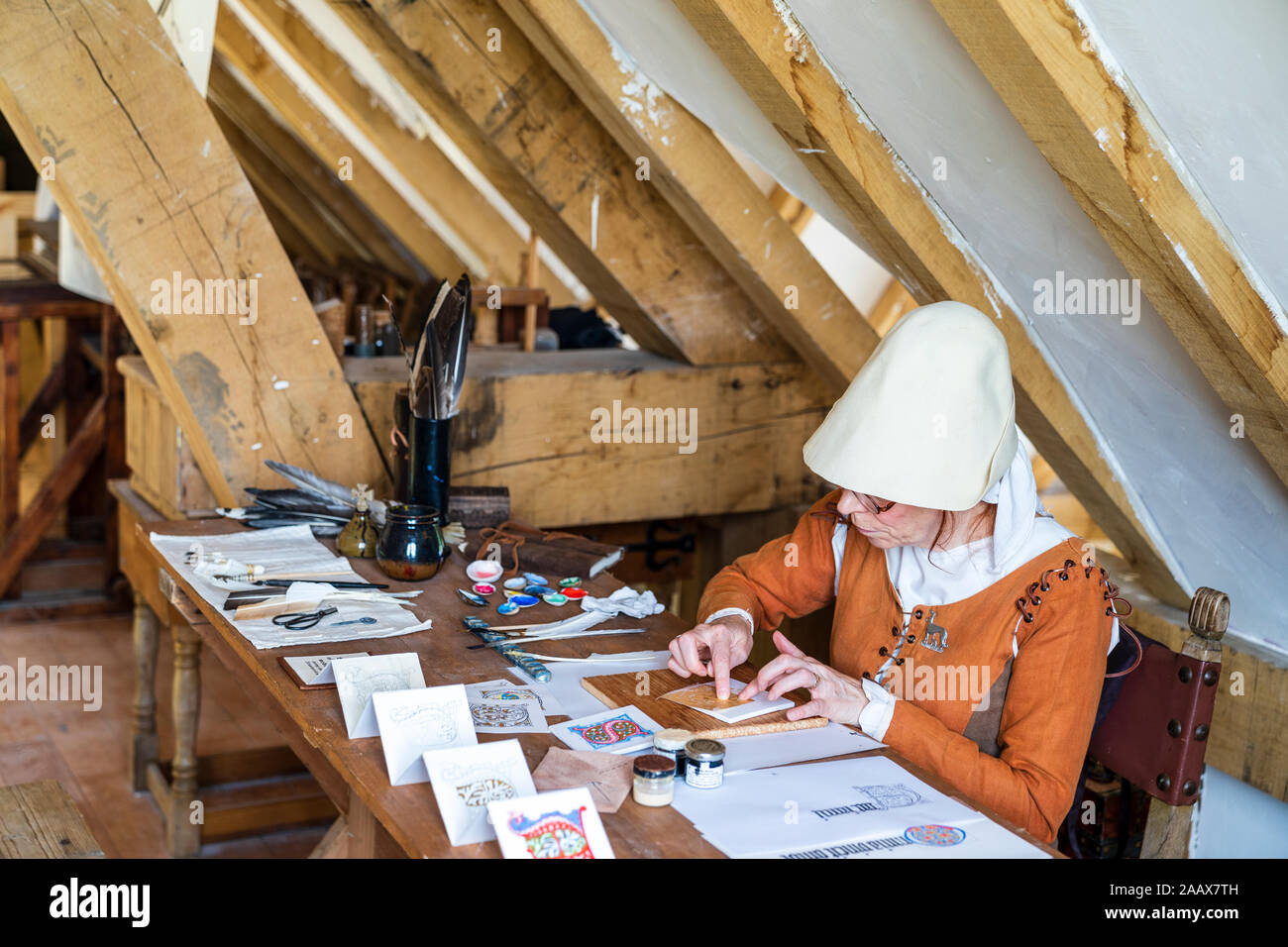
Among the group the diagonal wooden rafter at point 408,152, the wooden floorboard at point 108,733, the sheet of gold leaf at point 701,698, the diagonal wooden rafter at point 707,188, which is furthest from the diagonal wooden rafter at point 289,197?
the sheet of gold leaf at point 701,698

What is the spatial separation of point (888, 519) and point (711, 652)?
34cm

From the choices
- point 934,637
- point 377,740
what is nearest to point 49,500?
point 377,740

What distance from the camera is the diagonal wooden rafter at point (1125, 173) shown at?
1.67 meters

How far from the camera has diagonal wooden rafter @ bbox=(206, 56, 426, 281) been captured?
6695mm

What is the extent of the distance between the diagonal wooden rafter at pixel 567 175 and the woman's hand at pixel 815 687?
4.96ft

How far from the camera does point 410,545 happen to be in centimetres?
241

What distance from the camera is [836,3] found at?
2043 millimetres

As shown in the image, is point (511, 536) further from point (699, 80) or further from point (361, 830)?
point (699, 80)

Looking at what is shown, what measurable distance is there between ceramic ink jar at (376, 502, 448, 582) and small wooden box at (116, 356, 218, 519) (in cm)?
71

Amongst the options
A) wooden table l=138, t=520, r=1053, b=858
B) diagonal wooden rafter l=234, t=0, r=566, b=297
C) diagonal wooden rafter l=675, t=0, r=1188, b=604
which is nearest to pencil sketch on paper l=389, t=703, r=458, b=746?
wooden table l=138, t=520, r=1053, b=858

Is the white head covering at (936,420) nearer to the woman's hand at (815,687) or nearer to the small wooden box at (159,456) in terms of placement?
the woman's hand at (815,687)

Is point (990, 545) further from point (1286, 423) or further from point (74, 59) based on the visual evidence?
point (74, 59)

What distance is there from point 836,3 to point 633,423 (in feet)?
4.66
